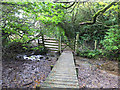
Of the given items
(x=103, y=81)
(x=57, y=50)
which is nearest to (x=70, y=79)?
(x=103, y=81)

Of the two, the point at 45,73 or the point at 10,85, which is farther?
the point at 45,73

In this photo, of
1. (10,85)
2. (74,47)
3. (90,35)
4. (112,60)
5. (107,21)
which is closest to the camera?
(10,85)

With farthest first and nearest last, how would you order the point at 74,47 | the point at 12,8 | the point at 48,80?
the point at 74,47
the point at 12,8
the point at 48,80

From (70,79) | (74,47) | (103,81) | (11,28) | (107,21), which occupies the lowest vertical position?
(103,81)

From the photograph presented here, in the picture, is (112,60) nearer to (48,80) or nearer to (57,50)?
(57,50)

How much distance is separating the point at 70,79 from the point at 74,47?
5508 millimetres

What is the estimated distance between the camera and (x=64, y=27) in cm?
1013

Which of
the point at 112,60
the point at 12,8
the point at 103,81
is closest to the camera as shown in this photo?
the point at 12,8

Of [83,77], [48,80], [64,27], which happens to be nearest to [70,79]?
[48,80]

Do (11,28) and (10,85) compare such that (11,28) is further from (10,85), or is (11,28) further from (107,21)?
(107,21)

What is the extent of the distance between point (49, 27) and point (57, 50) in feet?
6.31

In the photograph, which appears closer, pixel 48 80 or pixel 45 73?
pixel 48 80

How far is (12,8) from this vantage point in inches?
132

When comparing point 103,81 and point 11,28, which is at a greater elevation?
point 11,28
